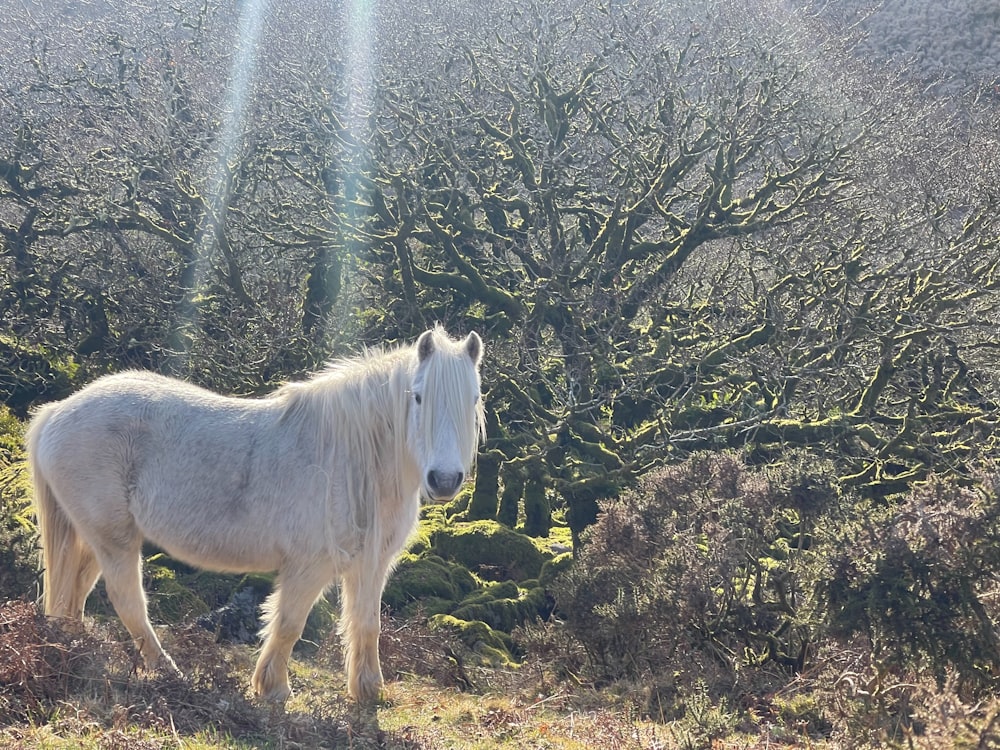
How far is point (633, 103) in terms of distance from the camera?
14438mm

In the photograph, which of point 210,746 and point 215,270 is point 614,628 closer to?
point 210,746

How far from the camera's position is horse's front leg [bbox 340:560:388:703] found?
591 cm

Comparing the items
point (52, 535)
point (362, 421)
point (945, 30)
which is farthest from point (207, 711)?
point (945, 30)

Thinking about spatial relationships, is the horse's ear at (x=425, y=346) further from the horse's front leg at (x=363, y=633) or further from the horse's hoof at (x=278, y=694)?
the horse's hoof at (x=278, y=694)

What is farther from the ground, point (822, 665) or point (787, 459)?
point (787, 459)

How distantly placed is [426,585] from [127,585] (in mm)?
3840

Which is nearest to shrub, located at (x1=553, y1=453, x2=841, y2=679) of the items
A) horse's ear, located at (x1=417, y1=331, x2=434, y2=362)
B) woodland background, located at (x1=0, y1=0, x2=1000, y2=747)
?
woodland background, located at (x1=0, y1=0, x2=1000, y2=747)

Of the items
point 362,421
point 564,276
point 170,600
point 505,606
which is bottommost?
point 170,600

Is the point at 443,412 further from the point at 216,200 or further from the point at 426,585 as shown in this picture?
the point at 216,200

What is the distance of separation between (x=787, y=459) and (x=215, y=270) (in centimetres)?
854

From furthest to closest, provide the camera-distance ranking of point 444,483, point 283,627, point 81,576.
→ 1. point 81,576
2. point 283,627
3. point 444,483

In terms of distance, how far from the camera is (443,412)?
547 centimetres

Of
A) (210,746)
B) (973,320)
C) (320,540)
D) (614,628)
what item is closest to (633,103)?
(973,320)

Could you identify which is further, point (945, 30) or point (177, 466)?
point (945, 30)
